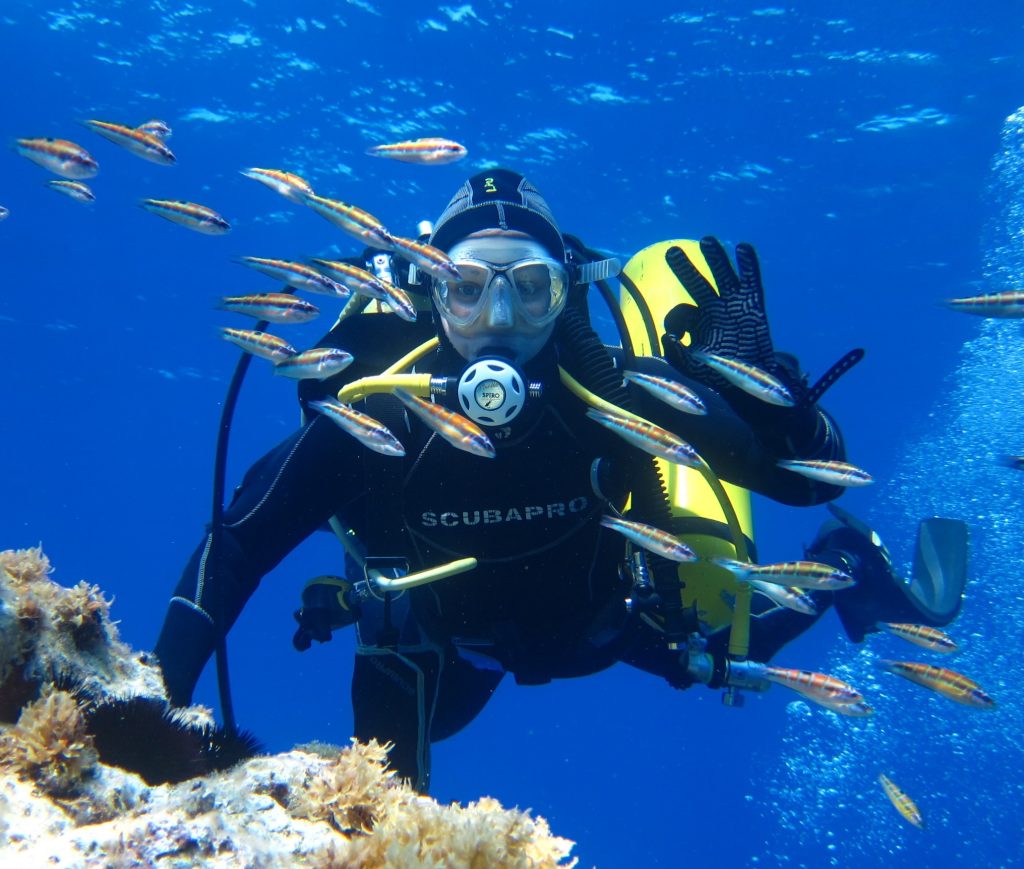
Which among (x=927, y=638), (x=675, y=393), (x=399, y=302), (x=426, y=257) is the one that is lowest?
(x=927, y=638)

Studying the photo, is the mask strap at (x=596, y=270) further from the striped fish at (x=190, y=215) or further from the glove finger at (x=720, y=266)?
the striped fish at (x=190, y=215)

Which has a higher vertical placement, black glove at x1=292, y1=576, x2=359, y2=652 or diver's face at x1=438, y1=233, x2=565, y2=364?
diver's face at x1=438, y1=233, x2=565, y2=364

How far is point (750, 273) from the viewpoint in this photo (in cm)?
338

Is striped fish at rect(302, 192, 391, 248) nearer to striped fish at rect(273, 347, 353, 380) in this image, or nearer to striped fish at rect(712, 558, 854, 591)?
striped fish at rect(273, 347, 353, 380)

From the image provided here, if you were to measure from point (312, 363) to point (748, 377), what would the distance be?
224 cm

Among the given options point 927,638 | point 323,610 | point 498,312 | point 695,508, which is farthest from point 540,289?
point 927,638

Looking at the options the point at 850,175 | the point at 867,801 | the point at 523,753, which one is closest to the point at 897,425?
the point at 867,801

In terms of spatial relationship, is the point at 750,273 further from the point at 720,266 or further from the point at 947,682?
the point at 947,682

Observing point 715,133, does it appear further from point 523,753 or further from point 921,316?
point 523,753

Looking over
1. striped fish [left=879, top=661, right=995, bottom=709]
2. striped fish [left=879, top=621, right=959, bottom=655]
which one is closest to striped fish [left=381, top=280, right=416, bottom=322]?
striped fish [left=879, top=661, right=995, bottom=709]

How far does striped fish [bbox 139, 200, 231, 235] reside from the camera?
408 centimetres

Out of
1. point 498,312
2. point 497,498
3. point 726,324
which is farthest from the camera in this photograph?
point 497,498

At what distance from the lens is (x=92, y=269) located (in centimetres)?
2738

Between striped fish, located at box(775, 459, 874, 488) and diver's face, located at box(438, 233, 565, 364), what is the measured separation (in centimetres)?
179
